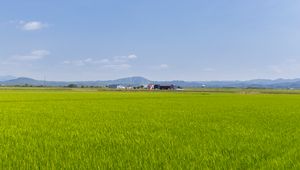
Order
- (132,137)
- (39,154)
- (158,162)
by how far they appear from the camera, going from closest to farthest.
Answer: (158,162), (39,154), (132,137)

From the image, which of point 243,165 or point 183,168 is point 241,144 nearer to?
point 243,165

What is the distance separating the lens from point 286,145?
7867 mm

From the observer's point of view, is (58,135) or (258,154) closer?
(258,154)

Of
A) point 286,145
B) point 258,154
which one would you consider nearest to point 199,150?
point 258,154

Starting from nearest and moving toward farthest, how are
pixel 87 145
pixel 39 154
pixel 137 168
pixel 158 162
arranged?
pixel 137 168
pixel 158 162
pixel 39 154
pixel 87 145

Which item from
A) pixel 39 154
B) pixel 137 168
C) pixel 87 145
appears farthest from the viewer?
pixel 87 145

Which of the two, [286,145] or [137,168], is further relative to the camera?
[286,145]

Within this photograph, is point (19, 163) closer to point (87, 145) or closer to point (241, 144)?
point (87, 145)

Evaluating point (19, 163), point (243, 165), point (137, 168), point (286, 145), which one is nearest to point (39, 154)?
point (19, 163)

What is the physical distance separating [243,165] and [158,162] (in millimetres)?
1208

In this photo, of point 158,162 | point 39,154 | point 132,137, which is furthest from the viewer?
point 132,137

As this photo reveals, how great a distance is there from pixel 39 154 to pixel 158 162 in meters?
1.97

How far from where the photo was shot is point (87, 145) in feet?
25.0

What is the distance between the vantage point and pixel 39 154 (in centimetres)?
646
